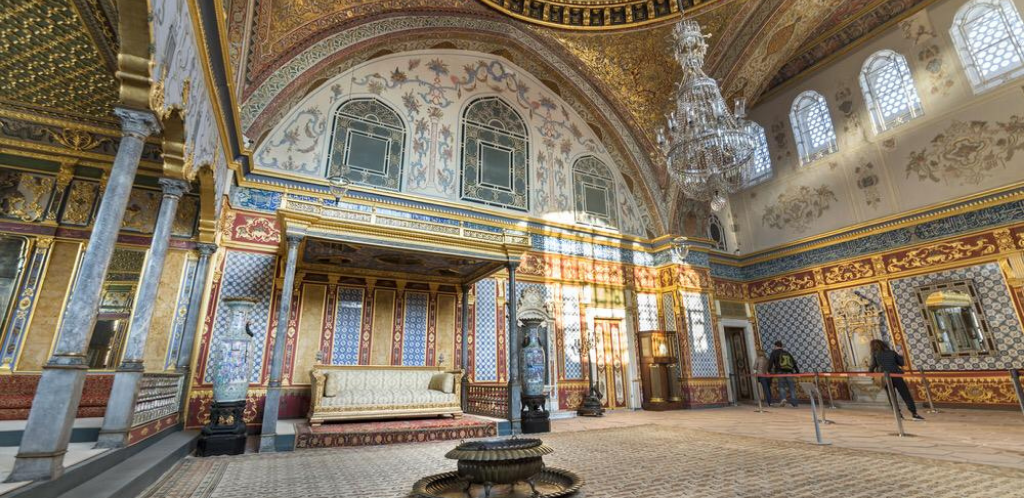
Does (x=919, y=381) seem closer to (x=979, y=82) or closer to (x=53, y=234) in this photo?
(x=979, y=82)

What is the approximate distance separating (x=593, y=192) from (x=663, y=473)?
8.89 meters

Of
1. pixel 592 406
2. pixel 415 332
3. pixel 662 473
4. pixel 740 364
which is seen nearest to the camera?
pixel 662 473

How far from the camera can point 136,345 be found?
461 centimetres

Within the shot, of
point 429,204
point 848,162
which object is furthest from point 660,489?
point 848,162

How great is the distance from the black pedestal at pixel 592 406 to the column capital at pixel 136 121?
898cm

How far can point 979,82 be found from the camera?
979 centimetres

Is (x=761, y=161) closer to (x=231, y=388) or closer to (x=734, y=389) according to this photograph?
(x=734, y=389)

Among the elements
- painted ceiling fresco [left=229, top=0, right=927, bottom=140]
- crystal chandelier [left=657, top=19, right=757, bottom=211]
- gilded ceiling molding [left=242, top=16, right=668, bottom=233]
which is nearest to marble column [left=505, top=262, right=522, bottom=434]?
crystal chandelier [left=657, top=19, right=757, bottom=211]

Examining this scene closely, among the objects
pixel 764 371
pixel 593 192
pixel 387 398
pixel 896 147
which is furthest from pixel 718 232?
pixel 387 398

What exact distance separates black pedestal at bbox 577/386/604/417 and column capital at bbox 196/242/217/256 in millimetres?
7957

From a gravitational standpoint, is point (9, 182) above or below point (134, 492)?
above

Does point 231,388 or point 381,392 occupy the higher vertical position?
point 231,388

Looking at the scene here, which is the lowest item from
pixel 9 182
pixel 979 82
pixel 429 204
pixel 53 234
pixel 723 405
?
pixel 723 405

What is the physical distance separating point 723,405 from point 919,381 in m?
4.30
